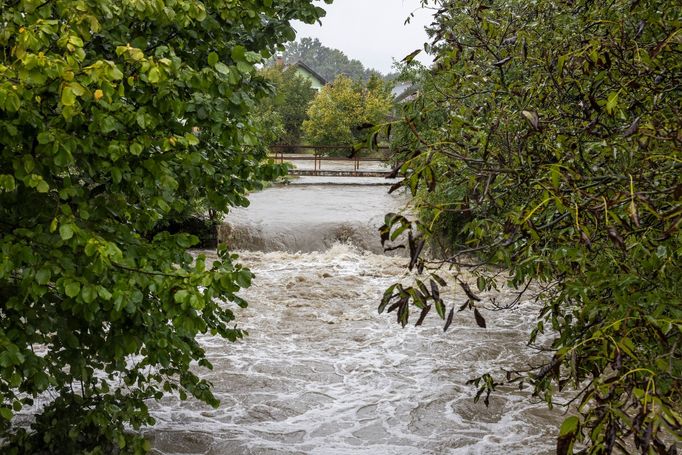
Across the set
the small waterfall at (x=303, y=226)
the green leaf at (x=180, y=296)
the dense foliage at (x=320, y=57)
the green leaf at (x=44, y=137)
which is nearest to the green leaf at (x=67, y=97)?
the green leaf at (x=44, y=137)

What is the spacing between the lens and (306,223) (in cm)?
1775

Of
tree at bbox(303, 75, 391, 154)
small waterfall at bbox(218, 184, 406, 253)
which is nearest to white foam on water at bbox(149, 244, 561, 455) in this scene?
small waterfall at bbox(218, 184, 406, 253)

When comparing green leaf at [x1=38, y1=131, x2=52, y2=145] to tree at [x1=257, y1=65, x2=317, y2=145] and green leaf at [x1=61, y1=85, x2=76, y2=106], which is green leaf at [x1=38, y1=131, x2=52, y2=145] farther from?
tree at [x1=257, y1=65, x2=317, y2=145]

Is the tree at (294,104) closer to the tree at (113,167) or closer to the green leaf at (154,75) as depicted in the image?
the tree at (113,167)

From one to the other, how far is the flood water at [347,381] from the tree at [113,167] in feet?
8.30

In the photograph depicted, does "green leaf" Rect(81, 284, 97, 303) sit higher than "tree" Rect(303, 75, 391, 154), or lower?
lower

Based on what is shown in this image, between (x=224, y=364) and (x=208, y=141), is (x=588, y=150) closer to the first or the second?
(x=208, y=141)

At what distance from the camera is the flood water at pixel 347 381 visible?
7.04 metres

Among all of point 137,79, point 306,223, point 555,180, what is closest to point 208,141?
point 137,79

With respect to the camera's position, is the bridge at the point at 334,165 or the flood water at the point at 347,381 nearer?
the flood water at the point at 347,381

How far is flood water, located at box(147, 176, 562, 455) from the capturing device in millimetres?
7043

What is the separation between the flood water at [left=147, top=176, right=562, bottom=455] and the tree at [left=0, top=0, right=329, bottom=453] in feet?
8.30

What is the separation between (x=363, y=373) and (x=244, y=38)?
5286 mm

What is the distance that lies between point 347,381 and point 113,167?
18.5ft
